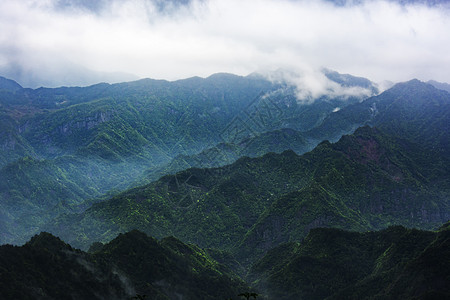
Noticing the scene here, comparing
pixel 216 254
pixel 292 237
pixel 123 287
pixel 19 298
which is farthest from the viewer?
pixel 292 237

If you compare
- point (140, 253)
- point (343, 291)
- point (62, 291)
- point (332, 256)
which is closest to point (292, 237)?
point (332, 256)

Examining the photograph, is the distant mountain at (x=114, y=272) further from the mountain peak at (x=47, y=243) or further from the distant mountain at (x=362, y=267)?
the distant mountain at (x=362, y=267)

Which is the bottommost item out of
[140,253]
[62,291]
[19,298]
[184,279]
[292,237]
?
[292,237]

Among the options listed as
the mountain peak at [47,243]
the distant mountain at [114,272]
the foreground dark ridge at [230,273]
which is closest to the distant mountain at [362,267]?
the foreground dark ridge at [230,273]

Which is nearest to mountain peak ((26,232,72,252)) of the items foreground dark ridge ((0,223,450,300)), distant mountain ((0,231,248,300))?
distant mountain ((0,231,248,300))

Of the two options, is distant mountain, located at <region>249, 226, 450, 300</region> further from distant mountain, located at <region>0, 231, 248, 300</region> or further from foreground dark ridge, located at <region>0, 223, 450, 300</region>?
distant mountain, located at <region>0, 231, 248, 300</region>

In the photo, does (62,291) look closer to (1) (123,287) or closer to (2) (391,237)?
(1) (123,287)
